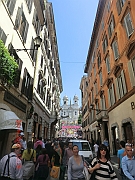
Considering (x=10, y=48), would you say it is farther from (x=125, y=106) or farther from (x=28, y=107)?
(x=125, y=106)

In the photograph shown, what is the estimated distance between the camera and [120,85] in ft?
44.4

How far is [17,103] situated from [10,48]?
12.8ft

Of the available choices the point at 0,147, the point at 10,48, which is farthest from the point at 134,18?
the point at 0,147

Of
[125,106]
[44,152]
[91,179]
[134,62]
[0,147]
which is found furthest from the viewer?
[125,106]

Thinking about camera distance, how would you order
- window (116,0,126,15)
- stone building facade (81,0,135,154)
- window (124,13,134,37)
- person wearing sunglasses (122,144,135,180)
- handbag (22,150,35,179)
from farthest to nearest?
window (116,0,126,15) → window (124,13,134,37) → stone building facade (81,0,135,154) → handbag (22,150,35,179) → person wearing sunglasses (122,144,135,180)

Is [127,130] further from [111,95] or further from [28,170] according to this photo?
[28,170]

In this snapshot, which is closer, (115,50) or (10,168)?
(10,168)

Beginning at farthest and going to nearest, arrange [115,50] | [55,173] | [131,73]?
[115,50], [131,73], [55,173]

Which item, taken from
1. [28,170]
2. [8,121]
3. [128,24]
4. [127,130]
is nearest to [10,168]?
[28,170]

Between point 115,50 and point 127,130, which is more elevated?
point 115,50

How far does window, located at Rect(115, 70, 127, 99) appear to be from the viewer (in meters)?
12.5

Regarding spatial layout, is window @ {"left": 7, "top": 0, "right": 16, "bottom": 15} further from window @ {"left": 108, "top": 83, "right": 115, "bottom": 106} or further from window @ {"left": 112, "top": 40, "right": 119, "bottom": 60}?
window @ {"left": 108, "top": 83, "right": 115, "bottom": 106}

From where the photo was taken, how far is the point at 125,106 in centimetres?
1198

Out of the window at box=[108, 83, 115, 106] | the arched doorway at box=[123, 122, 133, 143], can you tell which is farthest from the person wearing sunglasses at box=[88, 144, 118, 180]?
the window at box=[108, 83, 115, 106]
